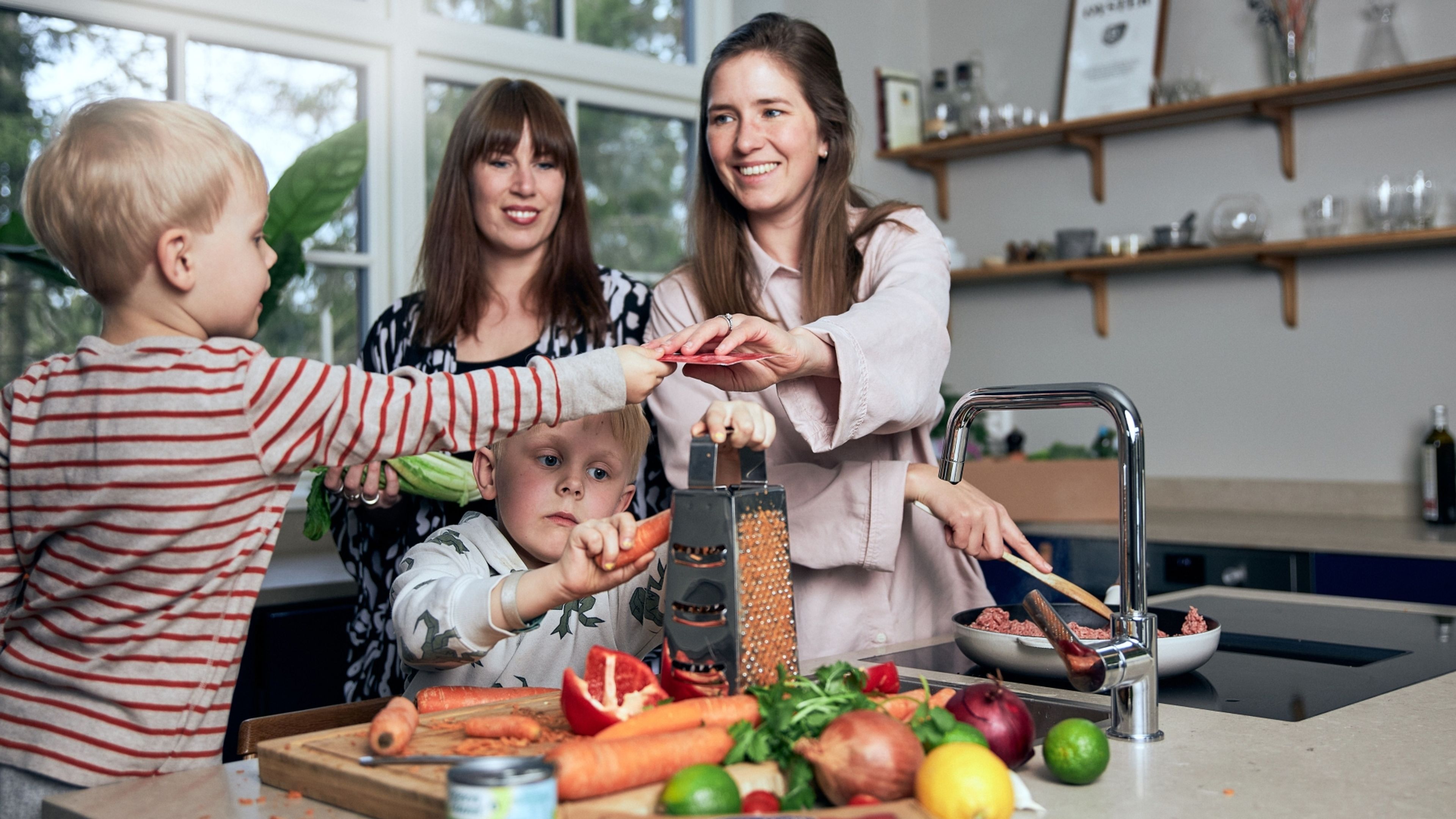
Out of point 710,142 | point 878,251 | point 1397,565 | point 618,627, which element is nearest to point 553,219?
point 710,142

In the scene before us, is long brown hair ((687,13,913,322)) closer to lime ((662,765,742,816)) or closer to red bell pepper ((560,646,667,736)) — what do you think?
red bell pepper ((560,646,667,736))

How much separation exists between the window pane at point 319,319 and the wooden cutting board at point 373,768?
7.09 feet

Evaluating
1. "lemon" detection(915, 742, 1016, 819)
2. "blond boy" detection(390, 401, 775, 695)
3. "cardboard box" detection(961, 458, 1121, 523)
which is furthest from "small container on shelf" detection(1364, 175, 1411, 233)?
"lemon" detection(915, 742, 1016, 819)

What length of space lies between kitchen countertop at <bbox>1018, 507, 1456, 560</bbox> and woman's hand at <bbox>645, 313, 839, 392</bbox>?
75.2 inches

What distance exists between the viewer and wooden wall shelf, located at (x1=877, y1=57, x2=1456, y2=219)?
3.25 metres

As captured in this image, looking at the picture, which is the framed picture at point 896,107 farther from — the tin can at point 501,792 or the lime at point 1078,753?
the tin can at point 501,792

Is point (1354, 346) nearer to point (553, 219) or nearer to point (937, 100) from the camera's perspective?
point (937, 100)

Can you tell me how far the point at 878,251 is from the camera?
1786 mm

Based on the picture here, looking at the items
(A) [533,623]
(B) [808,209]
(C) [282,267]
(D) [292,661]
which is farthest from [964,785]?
(C) [282,267]

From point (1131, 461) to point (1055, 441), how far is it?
2828 millimetres

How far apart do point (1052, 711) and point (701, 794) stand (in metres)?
0.55

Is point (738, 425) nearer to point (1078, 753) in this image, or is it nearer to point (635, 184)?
point (1078, 753)

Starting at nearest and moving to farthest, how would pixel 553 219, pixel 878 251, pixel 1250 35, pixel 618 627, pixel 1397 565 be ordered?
pixel 618 627, pixel 878 251, pixel 553 219, pixel 1397 565, pixel 1250 35

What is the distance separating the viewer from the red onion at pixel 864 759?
0.86 meters
